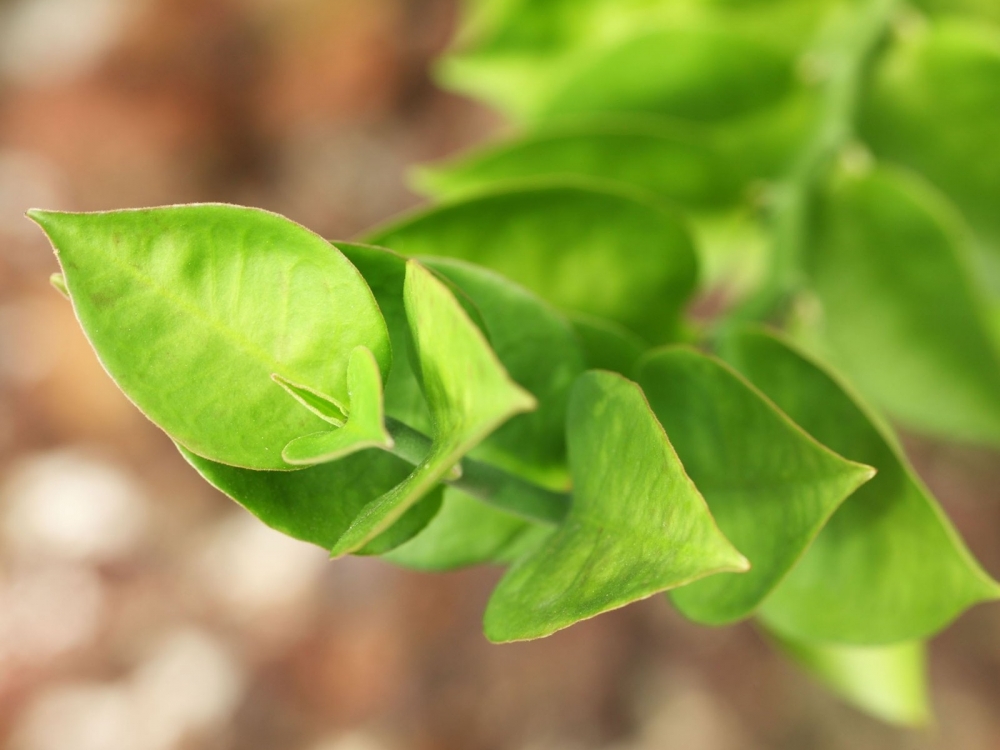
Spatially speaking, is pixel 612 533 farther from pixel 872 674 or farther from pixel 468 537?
pixel 872 674

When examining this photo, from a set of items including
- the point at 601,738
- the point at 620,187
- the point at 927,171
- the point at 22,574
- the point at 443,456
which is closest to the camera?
the point at 443,456

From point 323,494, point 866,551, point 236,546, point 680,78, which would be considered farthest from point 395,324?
point 236,546

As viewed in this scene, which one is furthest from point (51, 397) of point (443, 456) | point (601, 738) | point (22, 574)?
point (443, 456)

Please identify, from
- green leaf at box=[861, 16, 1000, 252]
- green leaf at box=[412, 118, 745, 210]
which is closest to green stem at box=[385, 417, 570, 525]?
green leaf at box=[412, 118, 745, 210]

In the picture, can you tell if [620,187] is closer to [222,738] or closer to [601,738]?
[601,738]

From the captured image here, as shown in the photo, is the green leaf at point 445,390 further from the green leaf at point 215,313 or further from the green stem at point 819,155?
the green stem at point 819,155

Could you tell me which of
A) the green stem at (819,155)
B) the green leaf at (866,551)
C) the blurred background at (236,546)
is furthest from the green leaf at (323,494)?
the blurred background at (236,546)
